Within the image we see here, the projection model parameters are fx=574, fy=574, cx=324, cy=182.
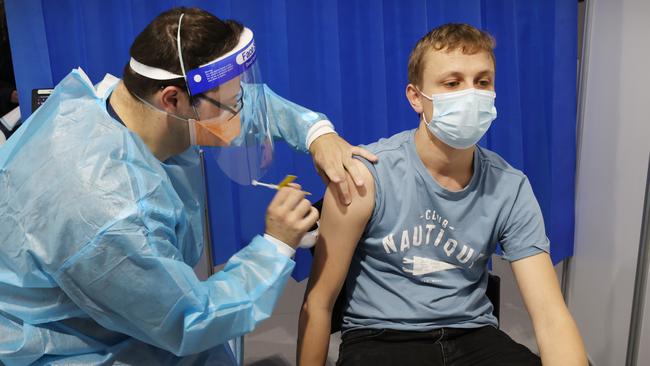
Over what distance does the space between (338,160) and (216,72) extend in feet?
1.35

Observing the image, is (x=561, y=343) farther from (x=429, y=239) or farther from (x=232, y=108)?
(x=232, y=108)

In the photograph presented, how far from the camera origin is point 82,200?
103cm

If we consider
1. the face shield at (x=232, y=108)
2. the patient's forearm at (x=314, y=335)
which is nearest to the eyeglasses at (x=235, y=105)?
the face shield at (x=232, y=108)

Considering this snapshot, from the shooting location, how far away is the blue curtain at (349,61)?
6.85ft

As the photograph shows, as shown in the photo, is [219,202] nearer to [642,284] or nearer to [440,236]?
[440,236]

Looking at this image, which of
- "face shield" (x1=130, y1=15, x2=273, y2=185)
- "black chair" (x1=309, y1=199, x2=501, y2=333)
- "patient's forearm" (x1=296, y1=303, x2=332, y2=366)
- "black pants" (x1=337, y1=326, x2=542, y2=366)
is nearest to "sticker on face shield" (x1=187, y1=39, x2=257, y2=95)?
"face shield" (x1=130, y1=15, x2=273, y2=185)

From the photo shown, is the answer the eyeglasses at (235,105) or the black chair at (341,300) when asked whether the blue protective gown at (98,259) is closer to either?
the eyeglasses at (235,105)

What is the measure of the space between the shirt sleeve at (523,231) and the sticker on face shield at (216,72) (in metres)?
0.80

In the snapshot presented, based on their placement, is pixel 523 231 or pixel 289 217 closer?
pixel 289 217

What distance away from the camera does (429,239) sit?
147cm

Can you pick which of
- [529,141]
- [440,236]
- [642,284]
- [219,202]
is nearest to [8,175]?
[440,236]

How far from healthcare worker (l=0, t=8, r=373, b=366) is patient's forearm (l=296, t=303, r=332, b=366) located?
28cm

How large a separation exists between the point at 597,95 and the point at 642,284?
748mm

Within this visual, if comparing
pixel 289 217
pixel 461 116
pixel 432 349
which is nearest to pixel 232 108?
pixel 289 217
